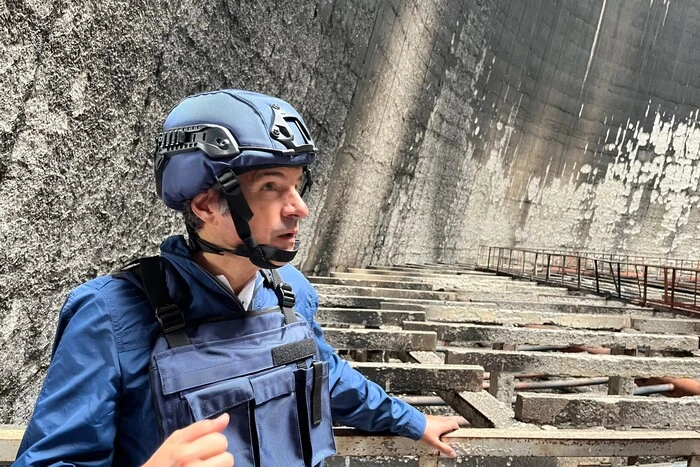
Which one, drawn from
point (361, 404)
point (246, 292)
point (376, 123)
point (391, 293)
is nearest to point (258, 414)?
point (246, 292)

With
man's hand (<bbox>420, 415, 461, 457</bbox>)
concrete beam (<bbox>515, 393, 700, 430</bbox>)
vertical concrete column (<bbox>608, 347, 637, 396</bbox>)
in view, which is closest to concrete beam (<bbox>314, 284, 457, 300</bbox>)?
vertical concrete column (<bbox>608, 347, 637, 396</bbox>)

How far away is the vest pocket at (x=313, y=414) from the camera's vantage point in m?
1.14

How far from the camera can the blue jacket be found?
87 centimetres

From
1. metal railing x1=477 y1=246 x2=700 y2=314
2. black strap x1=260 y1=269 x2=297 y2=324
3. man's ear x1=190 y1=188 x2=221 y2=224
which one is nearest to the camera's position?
man's ear x1=190 y1=188 x2=221 y2=224

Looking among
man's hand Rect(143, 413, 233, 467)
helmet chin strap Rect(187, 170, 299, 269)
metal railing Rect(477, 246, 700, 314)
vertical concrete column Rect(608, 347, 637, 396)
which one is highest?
metal railing Rect(477, 246, 700, 314)

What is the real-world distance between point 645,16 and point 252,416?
15.7 m

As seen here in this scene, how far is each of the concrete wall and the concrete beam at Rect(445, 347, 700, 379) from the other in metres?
1.69

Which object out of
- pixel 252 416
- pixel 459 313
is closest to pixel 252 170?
pixel 252 416

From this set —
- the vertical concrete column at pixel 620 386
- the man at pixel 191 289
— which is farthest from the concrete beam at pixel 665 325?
the man at pixel 191 289

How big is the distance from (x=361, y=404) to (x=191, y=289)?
59cm

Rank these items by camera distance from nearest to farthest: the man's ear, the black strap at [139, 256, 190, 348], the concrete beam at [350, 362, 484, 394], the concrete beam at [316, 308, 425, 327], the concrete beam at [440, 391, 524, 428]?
the black strap at [139, 256, 190, 348]
the man's ear
the concrete beam at [440, 391, 524, 428]
the concrete beam at [350, 362, 484, 394]
the concrete beam at [316, 308, 425, 327]

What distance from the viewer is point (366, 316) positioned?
350 cm

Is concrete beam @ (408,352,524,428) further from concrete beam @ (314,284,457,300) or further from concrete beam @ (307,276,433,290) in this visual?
concrete beam @ (307,276,433,290)

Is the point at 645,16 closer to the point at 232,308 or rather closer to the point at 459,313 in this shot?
the point at 459,313
